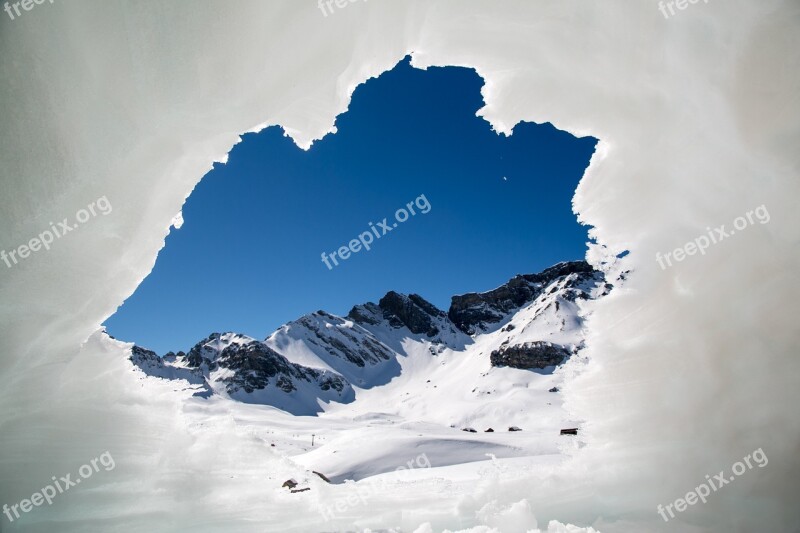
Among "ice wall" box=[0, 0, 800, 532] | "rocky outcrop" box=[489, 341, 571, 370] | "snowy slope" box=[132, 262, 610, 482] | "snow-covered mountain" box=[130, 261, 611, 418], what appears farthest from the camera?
"snow-covered mountain" box=[130, 261, 611, 418]

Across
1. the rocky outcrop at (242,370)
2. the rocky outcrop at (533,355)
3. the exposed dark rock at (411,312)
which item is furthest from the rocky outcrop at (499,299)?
the rocky outcrop at (533,355)

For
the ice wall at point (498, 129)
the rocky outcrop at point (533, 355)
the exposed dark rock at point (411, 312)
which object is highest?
the exposed dark rock at point (411, 312)

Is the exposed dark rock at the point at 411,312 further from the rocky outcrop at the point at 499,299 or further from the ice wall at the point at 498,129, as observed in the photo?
the ice wall at the point at 498,129

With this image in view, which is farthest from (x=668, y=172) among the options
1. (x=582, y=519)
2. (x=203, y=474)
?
(x=203, y=474)

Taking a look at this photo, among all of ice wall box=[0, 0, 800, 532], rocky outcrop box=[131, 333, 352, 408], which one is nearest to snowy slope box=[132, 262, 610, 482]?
rocky outcrop box=[131, 333, 352, 408]

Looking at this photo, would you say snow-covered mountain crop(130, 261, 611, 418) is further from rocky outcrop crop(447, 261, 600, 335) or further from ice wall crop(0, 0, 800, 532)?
ice wall crop(0, 0, 800, 532)
